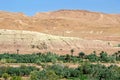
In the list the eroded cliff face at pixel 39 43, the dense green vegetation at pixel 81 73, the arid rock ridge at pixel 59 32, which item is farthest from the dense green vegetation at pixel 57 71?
the eroded cliff face at pixel 39 43

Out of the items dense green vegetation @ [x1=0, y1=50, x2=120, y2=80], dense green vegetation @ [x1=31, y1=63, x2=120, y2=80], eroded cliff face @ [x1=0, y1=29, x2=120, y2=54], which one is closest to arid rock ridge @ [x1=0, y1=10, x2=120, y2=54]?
eroded cliff face @ [x1=0, y1=29, x2=120, y2=54]

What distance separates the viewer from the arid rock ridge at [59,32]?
5738 centimetres

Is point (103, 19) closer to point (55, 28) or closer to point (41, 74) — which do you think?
point (55, 28)

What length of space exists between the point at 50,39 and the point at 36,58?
68.2 ft

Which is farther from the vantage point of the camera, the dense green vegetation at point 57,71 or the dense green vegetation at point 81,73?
the dense green vegetation at point 57,71

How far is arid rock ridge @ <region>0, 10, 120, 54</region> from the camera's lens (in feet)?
188

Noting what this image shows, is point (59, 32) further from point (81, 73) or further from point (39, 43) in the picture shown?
point (81, 73)

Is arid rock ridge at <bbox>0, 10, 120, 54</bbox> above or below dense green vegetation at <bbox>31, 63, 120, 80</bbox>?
above

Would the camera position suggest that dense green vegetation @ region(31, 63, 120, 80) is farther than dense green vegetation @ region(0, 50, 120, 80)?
No

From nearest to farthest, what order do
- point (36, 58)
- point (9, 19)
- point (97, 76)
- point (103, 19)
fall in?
point (97, 76), point (36, 58), point (9, 19), point (103, 19)

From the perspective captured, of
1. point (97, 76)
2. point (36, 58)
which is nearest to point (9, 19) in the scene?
point (36, 58)

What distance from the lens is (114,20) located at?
134 meters

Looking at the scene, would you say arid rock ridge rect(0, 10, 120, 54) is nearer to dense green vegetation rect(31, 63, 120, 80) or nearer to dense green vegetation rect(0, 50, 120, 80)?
dense green vegetation rect(0, 50, 120, 80)

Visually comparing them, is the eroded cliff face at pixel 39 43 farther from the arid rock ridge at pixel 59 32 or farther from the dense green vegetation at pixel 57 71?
the dense green vegetation at pixel 57 71
